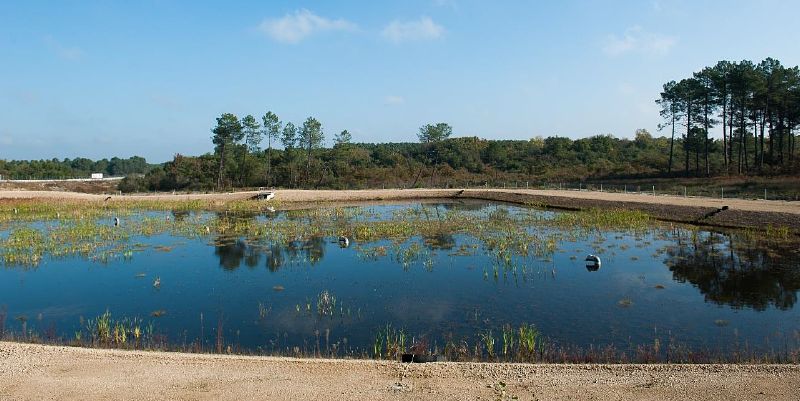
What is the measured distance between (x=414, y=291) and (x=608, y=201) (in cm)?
2293

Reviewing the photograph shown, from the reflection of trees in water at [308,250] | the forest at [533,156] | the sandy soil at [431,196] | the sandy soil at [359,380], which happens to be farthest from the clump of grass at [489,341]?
the forest at [533,156]

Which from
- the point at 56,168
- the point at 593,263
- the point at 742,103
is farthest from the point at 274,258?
the point at 56,168

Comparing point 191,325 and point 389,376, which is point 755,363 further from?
point 191,325

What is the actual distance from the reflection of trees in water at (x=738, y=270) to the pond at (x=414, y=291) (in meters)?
0.08

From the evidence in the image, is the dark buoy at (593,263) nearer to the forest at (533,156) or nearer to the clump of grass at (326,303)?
the clump of grass at (326,303)

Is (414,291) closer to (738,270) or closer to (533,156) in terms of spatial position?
(738,270)

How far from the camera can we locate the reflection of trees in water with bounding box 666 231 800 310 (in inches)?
517

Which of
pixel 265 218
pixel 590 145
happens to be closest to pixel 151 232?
pixel 265 218

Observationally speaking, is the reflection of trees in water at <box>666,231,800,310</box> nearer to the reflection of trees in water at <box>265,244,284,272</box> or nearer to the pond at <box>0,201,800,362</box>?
the pond at <box>0,201,800,362</box>

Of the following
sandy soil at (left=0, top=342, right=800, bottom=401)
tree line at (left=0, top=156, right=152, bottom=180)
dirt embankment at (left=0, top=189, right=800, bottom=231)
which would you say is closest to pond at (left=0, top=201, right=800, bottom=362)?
sandy soil at (left=0, top=342, right=800, bottom=401)

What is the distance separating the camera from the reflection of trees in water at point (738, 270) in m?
13.1

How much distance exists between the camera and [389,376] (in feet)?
25.0

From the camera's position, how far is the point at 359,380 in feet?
24.5

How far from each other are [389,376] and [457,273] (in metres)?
8.75
